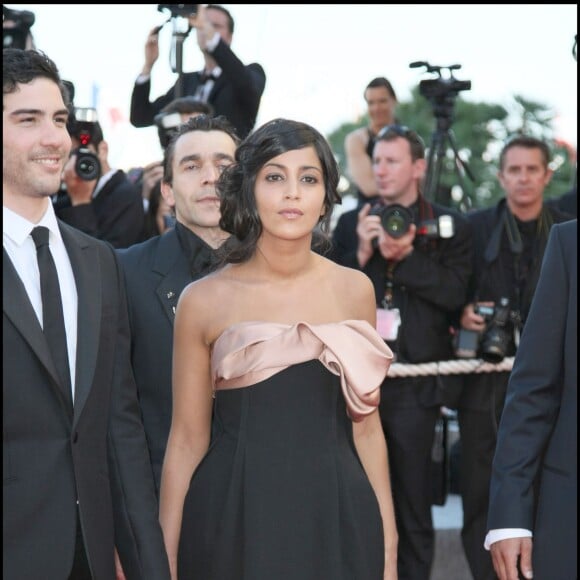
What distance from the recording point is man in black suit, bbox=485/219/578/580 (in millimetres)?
3068

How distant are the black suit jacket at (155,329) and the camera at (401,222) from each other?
1.62 meters

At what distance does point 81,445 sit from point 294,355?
2.26 ft

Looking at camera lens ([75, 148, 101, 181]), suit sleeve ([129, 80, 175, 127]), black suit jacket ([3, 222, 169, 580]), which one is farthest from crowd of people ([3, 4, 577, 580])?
suit sleeve ([129, 80, 175, 127])

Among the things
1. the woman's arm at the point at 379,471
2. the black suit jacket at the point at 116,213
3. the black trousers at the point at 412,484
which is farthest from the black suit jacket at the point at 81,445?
the black trousers at the point at 412,484

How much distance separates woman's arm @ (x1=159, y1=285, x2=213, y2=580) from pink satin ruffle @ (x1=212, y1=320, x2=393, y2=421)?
0.07 metres

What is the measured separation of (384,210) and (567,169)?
3059cm

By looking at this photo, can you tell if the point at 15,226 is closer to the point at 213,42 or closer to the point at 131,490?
the point at 131,490

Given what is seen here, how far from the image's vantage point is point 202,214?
4.33 metres

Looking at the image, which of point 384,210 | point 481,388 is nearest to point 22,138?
point 384,210

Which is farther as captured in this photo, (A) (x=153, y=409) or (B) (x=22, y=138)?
(A) (x=153, y=409)

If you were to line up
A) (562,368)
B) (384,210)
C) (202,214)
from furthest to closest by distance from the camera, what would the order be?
(384,210), (202,214), (562,368)

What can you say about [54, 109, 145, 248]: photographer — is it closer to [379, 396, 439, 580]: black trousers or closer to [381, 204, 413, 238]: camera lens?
[381, 204, 413, 238]: camera lens

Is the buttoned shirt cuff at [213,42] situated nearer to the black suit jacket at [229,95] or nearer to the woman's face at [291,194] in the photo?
the black suit jacket at [229,95]

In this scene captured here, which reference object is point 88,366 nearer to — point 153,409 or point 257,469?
point 257,469
